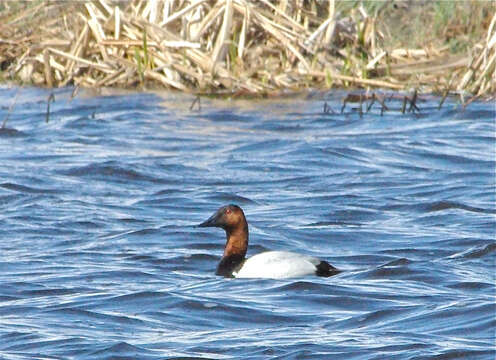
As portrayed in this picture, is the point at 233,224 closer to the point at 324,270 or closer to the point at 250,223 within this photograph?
the point at 324,270

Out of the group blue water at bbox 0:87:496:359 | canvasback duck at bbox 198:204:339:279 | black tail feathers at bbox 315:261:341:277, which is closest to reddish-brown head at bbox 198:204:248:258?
canvasback duck at bbox 198:204:339:279

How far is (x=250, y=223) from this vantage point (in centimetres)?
1026

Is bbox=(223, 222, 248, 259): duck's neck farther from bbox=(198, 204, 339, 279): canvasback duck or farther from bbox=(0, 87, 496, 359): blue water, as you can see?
bbox=(0, 87, 496, 359): blue water

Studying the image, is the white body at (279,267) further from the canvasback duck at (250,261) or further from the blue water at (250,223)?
the blue water at (250,223)

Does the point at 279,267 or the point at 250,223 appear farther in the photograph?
the point at 250,223

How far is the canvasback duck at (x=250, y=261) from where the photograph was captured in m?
8.12

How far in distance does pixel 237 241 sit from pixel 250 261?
0.36 metres

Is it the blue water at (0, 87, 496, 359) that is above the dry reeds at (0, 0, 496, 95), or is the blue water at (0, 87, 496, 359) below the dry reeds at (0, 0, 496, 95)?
below

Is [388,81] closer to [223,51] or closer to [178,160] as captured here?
[223,51]

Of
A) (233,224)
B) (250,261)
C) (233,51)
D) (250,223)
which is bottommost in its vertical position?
(250,223)

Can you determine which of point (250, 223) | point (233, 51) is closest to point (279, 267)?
point (250, 223)

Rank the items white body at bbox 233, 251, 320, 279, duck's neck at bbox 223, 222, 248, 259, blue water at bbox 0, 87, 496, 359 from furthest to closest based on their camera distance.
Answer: duck's neck at bbox 223, 222, 248, 259
white body at bbox 233, 251, 320, 279
blue water at bbox 0, 87, 496, 359

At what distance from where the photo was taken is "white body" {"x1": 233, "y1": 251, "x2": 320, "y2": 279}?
26.5 feet

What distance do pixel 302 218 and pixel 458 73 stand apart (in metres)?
4.81
